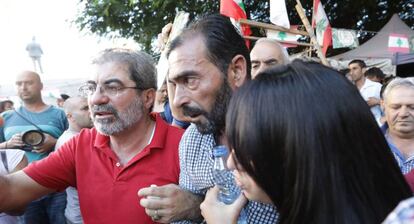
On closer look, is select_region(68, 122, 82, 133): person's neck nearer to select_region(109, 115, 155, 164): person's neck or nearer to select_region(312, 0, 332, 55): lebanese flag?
select_region(109, 115, 155, 164): person's neck

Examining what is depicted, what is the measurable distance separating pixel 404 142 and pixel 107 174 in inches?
83.4

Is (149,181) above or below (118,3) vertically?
below

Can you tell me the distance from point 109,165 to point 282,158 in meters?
1.21

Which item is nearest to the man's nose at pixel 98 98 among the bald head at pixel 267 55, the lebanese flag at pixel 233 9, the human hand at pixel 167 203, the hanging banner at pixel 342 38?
the human hand at pixel 167 203

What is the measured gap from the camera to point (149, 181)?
192 centimetres

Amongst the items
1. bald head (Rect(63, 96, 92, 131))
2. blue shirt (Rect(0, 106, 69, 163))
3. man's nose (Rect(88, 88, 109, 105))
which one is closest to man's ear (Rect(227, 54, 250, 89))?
man's nose (Rect(88, 88, 109, 105))

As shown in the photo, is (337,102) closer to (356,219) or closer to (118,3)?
(356,219)

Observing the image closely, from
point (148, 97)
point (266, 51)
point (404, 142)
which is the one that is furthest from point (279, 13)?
point (148, 97)

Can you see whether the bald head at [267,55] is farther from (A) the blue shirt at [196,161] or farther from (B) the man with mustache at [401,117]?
(A) the blue shirt at [196,161]

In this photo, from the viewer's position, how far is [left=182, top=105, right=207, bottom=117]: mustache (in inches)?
67.4

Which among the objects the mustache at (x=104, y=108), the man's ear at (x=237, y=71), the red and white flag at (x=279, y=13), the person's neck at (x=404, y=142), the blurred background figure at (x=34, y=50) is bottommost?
the person's neck at (x=404, y=142)

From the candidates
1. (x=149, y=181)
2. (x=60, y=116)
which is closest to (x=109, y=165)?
(x=149, y=181)

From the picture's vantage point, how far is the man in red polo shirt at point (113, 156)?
1.91m

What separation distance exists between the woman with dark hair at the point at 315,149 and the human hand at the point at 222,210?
10.7 inches
